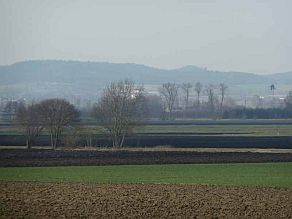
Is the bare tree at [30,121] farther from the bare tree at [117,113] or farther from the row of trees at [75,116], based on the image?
the bare tree at [117,113]

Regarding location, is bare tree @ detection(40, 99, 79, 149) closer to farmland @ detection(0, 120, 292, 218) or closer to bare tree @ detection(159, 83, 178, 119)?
farmland @ detection(0, 120, 292, 218)

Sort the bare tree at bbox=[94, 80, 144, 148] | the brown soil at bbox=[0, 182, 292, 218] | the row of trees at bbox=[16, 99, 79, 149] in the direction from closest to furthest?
the brown soil at bbox=[0, 182, 292, 218] < the row of trees at bbox=[16, 99, 79, 149] < the bare tree at bbox=[94, 80, 144, 148]

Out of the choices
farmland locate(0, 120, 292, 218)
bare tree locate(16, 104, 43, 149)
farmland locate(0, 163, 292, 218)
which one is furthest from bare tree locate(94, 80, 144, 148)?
farmland locate(0, 163, 292, 218)

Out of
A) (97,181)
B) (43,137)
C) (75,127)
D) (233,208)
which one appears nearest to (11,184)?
(97,181)

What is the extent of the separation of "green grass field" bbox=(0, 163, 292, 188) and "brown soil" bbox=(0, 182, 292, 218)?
3988 mm

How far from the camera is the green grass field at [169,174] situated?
30.3 metres

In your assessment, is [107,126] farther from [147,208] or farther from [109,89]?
[147,208]

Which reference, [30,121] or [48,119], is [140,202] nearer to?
[48,119]

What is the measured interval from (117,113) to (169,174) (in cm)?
3040

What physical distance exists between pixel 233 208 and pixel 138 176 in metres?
11.6

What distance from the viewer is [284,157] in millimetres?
46344

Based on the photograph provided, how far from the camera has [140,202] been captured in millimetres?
22469

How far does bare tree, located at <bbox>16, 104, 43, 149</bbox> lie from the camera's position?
196 feet

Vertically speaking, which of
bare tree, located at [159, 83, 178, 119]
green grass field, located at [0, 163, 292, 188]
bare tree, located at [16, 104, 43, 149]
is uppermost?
bare tree, located at [159, 83, 178, 119]
